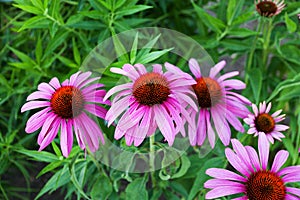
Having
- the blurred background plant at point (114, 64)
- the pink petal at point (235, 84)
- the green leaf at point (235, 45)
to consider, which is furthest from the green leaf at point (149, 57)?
the green leaf at point (235, 45)

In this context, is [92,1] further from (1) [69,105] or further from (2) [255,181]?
(2) [255,181]

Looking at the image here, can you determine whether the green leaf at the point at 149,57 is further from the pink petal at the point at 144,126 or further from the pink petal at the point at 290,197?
the pink petal at the point at 290,197

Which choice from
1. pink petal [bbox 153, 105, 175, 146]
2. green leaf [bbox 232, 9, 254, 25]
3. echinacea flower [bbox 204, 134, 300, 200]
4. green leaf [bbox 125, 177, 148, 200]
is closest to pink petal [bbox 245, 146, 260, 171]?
echinacea flower [bbox 204, 134, 300, 200]

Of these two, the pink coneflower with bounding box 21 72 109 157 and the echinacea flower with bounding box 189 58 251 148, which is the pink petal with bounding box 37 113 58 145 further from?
the echinacea flower with bounding box 189 58 251 148

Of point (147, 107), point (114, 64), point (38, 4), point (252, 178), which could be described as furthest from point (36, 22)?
point (252, 178)

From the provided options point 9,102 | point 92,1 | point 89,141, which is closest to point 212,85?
point 89,141

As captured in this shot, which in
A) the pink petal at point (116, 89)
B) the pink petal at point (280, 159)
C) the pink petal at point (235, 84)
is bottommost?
the pink petal at point (280, 159)
